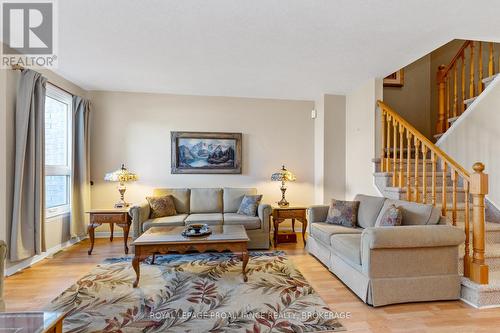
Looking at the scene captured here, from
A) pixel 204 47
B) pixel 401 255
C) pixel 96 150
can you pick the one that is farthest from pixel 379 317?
pixel 96 150

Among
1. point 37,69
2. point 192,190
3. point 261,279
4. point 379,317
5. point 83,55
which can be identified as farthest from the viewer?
point 192,190

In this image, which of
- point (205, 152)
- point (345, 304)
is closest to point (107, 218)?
point (205, 152)

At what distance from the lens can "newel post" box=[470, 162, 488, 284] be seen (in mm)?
2406

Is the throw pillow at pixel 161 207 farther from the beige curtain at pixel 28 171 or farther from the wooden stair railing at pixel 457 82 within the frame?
the wooden stair railing at pixel 457 82

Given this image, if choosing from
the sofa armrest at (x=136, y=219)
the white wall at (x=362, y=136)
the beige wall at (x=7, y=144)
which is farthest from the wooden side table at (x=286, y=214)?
the beige wall at (x=7, y=144)

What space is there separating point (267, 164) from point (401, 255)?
3.03 metres

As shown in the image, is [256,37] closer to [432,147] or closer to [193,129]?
[432,147]

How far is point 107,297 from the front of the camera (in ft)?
8.28

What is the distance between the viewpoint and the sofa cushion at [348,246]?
8.50 feet

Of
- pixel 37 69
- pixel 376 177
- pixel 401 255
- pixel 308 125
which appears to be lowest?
pixel 401 255

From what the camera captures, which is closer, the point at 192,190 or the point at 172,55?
the point at 172,55

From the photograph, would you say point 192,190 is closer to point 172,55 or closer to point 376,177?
point 172,55

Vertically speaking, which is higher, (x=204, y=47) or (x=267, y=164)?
(x=204, y=47)

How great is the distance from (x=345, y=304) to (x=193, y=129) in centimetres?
369
